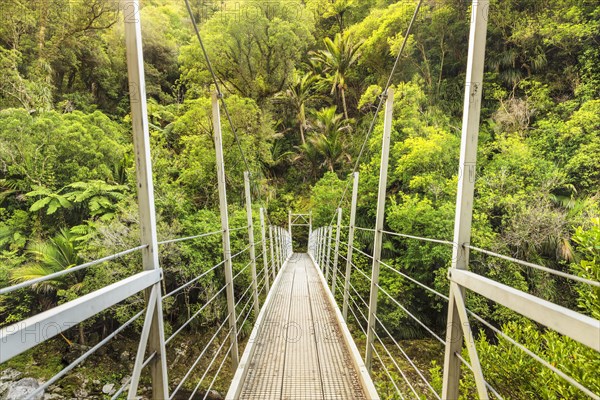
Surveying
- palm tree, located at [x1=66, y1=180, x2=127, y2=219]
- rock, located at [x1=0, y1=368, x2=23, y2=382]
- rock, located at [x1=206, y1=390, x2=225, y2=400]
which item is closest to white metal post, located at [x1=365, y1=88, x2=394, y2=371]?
rock, located at [x1=206, y1=390, x2=225, y2=400]

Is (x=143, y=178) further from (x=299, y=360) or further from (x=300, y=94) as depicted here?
(x=300, y=94)

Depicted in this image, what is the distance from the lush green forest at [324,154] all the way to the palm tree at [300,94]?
0.38 m

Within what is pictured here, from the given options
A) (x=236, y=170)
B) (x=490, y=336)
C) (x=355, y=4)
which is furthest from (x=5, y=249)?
(x=355, y=4)

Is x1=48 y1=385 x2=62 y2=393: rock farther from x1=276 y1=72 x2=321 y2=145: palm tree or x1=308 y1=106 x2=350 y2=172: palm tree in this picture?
x1=276 y1=72 x2=321 y2=145: palm tree

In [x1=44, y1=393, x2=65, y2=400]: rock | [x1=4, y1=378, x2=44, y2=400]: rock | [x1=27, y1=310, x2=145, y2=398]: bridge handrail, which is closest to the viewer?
[x1=27, y1=310, x2=145, y2=398]: bridge handrail

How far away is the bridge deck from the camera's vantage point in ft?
5.08

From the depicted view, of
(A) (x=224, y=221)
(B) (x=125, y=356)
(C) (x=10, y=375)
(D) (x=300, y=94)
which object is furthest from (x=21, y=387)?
(D) (x=300, y=94)

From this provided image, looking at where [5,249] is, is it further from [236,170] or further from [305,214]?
[305,214]

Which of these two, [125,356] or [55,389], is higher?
[125,356]

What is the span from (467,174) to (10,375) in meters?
8.37

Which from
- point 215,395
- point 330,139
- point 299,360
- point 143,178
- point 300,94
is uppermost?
point 300,94

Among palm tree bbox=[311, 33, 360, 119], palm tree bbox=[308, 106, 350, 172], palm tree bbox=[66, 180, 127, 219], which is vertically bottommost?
palm tree bbox=[66, 180, 127, 219]

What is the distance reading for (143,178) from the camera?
0.84 meters

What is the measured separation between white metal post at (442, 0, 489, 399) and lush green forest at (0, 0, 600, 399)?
228cm
